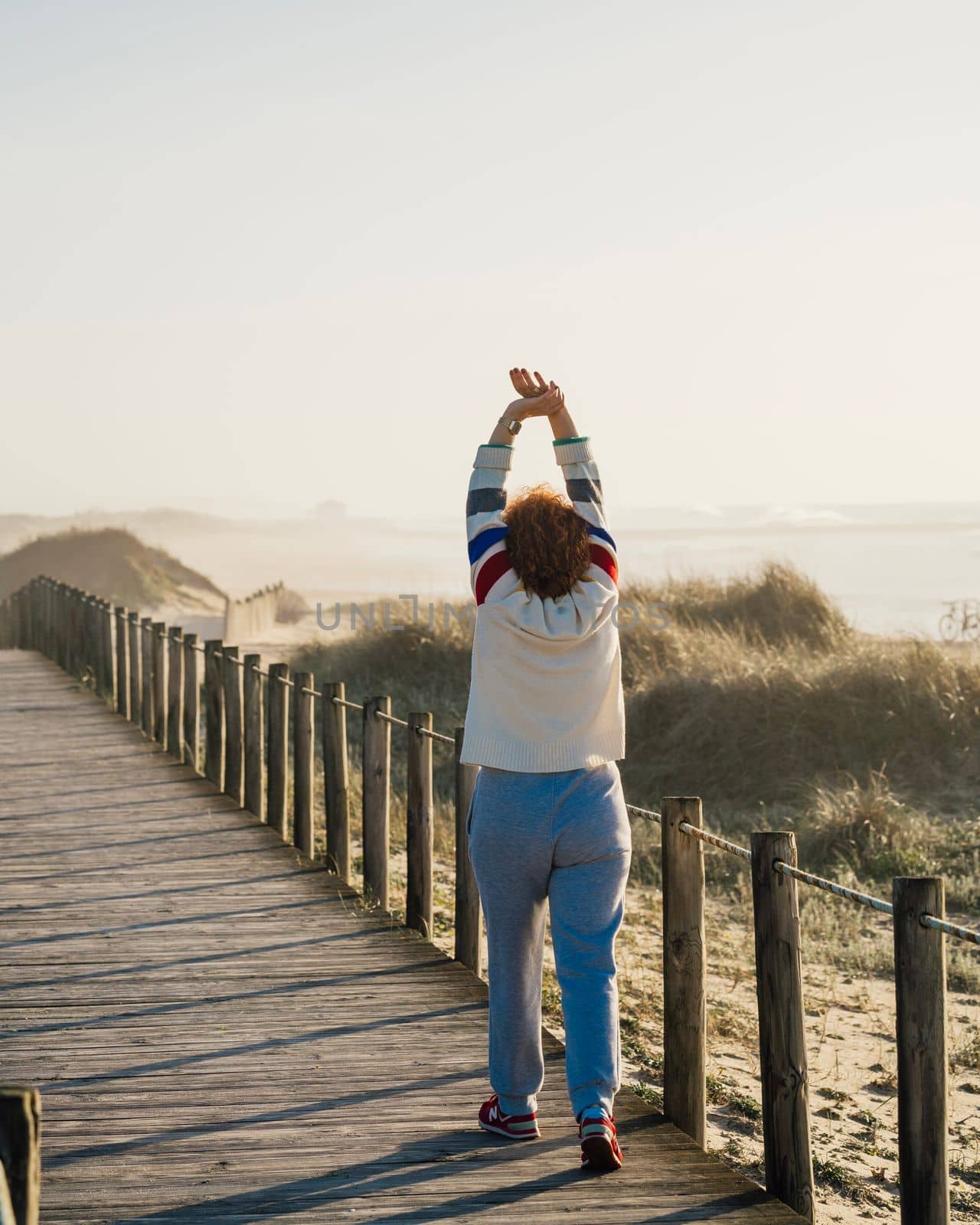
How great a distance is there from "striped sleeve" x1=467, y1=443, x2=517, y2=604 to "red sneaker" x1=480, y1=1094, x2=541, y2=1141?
150cm

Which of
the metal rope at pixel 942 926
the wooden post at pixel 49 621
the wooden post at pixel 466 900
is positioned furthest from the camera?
the wooden post at pixel 49 621

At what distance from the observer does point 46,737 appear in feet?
43.1

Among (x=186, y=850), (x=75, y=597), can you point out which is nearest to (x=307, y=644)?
(x=75, y=597)

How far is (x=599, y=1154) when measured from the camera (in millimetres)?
3936

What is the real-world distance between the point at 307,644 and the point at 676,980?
20328mm

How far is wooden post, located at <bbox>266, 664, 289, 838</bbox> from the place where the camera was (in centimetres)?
909

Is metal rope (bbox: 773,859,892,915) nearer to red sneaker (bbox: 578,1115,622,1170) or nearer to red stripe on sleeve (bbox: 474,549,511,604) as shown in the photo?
red sneaker (bbox: 578,1115,622,1170)

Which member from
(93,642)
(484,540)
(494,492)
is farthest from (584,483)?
(93,642)

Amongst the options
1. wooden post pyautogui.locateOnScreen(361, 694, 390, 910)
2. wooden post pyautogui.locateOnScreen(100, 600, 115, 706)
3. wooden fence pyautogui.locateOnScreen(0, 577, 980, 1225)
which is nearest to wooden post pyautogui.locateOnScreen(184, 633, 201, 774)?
wooden fence pyautogui.locateOnScreen(0, 577, 980, 1225)

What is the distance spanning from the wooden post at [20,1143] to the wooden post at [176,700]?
32.6 ft

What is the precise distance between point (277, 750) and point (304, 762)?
0.44m

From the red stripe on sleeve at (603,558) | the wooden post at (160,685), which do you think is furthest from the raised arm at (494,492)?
the wooden post at (160,685)

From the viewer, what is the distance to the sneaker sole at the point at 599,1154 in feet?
12.9

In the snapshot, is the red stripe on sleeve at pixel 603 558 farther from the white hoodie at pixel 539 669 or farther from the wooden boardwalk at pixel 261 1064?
the wooden boardwalk at pixel 261 1064
